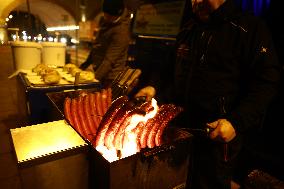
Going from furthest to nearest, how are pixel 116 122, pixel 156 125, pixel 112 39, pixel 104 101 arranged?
pixel 112 39 → pixel 104 101 → pixel 156 125 → pixel 116 122

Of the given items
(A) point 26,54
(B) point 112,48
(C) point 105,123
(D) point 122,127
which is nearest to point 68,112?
(C) point 105,123

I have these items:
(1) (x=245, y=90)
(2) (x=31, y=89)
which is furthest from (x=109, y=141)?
(2) (x=31, y=89)

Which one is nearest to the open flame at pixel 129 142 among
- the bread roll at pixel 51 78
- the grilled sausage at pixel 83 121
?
the grilled sausage at pixel 83 121

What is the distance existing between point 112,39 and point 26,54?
1744mm

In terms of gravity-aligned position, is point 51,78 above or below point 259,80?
below

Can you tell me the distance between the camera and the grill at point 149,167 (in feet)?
4.72

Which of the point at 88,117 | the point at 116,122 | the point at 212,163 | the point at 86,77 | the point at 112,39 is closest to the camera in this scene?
the point at 116,122

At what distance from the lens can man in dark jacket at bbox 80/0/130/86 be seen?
404 centimetres

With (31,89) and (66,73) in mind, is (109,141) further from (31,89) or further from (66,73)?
(66,73)

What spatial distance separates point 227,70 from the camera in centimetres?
212

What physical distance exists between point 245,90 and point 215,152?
669mm

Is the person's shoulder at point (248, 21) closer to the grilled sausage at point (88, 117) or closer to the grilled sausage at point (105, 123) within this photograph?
the grilled sausage at point (105, 123)

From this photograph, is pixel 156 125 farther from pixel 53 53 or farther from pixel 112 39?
pixel 53 53

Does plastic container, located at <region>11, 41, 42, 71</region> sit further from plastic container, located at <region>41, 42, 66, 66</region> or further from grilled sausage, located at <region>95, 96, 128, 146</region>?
grilled sausage, located at <region>95, 96, 128, 146</region>
